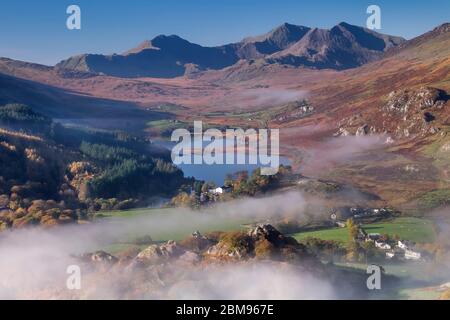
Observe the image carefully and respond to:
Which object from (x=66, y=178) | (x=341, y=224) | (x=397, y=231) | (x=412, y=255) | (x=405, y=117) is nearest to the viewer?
(x=412, y=255)

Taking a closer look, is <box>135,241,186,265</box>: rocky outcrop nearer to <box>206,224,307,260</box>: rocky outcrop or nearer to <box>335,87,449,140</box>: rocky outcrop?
<box>206,224,307,260</box>: rocky outcrop

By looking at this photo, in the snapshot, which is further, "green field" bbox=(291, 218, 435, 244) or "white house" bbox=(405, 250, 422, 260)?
"green field" bbox=(291, 218, 435, 244)

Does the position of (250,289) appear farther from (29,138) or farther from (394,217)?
(29,138)

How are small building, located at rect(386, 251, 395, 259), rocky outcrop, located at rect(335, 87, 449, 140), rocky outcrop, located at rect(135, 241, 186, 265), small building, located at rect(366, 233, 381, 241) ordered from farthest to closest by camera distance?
rocky outcrop, located at rect(335, 87, 449, 140)
small building, located at rect(366, 233, 381, 241)
small building, located at rect(386, 251, 395, 259)
rocky outcrop, located at rect(135, 241, 186, 265)

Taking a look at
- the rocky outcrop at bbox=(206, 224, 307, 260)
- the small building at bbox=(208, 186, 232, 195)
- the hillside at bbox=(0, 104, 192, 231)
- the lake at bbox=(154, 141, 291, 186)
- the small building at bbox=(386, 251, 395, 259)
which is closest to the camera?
the rocky outcrop at bbox=(206, 224, 307, 260)

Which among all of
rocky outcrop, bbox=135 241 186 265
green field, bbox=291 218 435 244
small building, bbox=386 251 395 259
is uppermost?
rocky outcrop, bbox=135 241 186 265

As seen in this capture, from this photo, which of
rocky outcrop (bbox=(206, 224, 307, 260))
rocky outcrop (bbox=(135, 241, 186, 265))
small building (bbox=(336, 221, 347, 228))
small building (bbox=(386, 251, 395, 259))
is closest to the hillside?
small building (bbox=(336, 221, 347, 228))

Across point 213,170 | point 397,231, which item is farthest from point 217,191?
point 213,170

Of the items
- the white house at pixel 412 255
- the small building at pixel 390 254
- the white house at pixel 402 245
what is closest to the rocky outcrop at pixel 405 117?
the white house at pixel 402 245

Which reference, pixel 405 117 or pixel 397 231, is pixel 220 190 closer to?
pixel 397 231
